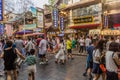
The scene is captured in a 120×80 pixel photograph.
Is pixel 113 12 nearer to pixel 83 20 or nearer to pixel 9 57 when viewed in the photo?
pixel 83 20

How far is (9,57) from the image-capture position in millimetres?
8672

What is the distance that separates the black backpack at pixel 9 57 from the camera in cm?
866

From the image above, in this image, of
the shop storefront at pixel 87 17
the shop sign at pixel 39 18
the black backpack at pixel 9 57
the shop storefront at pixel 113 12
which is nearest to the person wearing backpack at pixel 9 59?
the black backpack at pixel 9 57

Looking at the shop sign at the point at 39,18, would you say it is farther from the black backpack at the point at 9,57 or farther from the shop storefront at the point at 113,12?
the black backpack at the point at 9,57

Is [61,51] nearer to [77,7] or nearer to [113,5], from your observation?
[113,5]

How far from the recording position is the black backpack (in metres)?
8.66

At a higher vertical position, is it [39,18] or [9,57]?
[39,18]

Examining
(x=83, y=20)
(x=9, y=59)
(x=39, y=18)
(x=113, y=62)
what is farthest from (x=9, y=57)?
(x=83, y=20)

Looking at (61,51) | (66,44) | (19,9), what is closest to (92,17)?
(66,44)

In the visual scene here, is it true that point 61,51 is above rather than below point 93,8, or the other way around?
below

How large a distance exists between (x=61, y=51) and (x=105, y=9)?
1495 cm

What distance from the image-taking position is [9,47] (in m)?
8.78

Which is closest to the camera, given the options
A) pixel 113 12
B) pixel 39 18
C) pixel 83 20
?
pixel 113 12

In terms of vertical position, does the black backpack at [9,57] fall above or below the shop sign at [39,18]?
below
